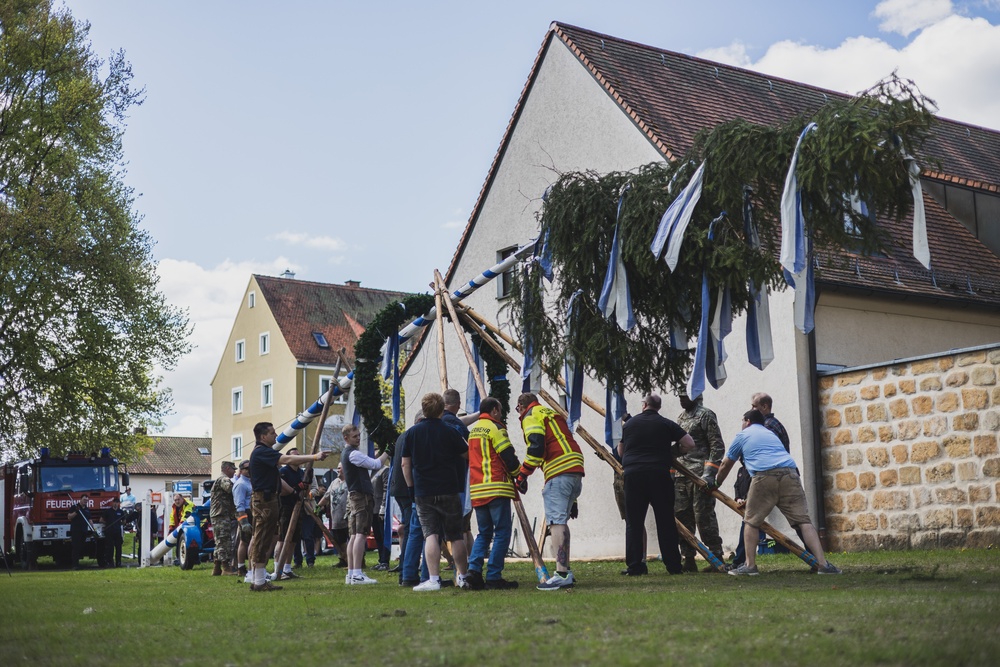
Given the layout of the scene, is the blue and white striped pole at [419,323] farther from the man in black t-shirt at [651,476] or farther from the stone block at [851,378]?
the stone block at [851,378]

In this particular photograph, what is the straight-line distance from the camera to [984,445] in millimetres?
14727

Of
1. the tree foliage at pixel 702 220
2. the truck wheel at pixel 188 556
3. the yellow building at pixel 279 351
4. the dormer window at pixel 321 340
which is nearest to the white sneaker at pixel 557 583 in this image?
the tree foliage at pixel 702 220

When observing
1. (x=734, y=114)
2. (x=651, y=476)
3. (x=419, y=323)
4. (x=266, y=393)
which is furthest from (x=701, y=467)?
(x=266, y=393)

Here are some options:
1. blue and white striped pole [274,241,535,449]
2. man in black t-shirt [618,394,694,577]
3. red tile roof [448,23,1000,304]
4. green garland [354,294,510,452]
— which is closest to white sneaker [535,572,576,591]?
man in black t-shirt [618,394,694,577]

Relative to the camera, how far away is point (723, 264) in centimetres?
1087

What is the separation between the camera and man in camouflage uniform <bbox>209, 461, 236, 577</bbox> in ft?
58.5

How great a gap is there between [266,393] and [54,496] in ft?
99.3

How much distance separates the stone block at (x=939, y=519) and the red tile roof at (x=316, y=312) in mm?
40981

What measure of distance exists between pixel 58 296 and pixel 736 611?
25716mm

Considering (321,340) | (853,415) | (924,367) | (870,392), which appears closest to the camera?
(924,367)

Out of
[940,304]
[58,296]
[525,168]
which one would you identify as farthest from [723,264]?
[58,296]

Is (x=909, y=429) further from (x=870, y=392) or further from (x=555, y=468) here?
(x=555, y=468)

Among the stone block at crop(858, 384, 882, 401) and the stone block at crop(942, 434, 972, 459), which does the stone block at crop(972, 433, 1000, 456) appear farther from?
the stone block at crop(858, 384, 882, 401)

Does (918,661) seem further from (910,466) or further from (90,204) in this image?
(90,204)
